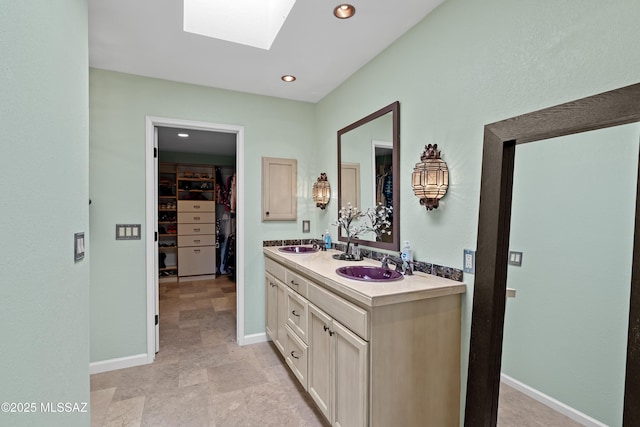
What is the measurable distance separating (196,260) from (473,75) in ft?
17.9

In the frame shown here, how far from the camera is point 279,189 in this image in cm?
320

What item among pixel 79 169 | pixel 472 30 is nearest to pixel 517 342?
pixel 472 30

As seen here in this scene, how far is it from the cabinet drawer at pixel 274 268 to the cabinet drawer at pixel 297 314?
21 centimetres

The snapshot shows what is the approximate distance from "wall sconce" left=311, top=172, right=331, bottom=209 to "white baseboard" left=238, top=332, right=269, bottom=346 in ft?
4.85

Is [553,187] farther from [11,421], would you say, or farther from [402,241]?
[11,421]

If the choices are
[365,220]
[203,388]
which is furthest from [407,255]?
[203,388]

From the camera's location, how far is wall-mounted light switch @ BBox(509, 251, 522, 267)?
135cm

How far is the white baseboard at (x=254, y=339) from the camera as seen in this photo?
9.94ft

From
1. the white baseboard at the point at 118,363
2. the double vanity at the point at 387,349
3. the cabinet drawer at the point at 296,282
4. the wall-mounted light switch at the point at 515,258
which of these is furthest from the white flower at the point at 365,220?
the white baseboard at the point at 118,363

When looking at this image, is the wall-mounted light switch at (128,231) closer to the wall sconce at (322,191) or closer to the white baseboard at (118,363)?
the white baseboard at (118,363)

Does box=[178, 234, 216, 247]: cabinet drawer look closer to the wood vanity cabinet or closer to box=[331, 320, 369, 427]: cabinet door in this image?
the wood vanity cabinet

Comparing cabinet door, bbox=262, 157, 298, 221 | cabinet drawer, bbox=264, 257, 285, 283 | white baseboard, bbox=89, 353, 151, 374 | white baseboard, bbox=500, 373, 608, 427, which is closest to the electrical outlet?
white baseboard, bbox=500, 373, 608, 427

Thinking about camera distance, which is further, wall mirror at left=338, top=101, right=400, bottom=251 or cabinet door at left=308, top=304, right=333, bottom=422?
wall mirror at left=338, top=101, right=400, bottom=251

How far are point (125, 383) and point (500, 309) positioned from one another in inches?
107
